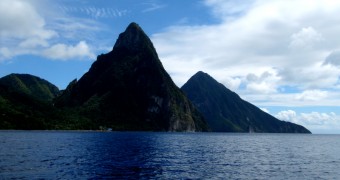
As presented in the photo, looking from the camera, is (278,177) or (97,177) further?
(278,177)

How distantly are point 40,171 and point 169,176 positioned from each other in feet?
73.0

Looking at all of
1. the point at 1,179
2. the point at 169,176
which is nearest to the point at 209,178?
the point at 169,176

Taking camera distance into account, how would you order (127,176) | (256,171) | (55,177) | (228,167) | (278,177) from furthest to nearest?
(228,167), (256,171), (278,177), (127,176), (55,177)

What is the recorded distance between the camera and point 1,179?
172 ft

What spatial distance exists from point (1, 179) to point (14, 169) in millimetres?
10755

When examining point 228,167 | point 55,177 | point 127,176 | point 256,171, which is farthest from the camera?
point 228,167

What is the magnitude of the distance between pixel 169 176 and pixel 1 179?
26497 mm

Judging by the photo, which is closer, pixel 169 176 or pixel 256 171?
pixel 169 176

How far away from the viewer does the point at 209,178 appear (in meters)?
62.0

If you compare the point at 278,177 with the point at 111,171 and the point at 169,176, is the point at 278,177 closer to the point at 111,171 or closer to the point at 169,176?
the point at 169,176

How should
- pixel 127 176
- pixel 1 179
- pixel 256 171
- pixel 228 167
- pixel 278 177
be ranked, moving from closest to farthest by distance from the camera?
pixel 1 179 < pixel 127 176 < pixel 278 177 < pixel 256 171 < pixel 228 167

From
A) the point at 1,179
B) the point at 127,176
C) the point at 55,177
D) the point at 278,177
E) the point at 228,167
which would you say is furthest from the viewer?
Answer: the point at 228,167

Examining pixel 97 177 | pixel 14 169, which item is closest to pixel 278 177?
pixel 97 177

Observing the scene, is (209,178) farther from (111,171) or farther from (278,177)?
(111,171)
